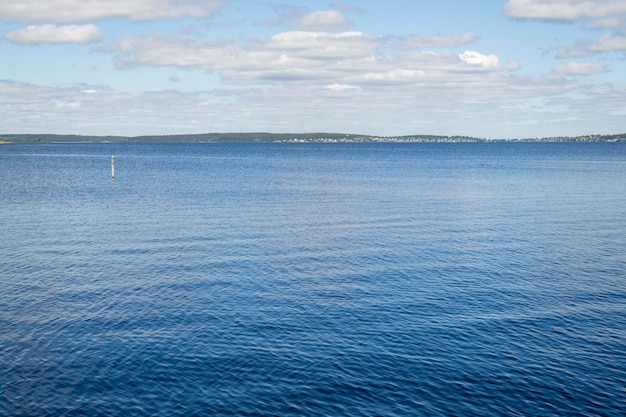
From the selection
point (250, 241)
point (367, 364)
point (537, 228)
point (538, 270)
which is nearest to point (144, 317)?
point (367, 364)

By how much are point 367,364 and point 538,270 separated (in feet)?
90.0

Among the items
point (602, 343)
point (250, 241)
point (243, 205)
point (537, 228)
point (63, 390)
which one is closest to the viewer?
point (63, 390)

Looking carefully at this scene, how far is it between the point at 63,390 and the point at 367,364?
1713 cm

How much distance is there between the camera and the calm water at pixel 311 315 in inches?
1190

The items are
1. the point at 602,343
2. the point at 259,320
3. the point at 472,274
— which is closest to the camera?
the point at 602,343

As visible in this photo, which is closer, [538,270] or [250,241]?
[538,270]

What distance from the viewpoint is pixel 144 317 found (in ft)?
134

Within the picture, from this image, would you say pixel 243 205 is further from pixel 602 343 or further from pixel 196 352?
pixel 602 343

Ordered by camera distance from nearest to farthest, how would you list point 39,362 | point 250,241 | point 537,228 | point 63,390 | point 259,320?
point 63,390
point 39,362
point 259,320
point 250,241
point 537,228

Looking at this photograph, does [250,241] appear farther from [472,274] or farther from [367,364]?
[367,364]

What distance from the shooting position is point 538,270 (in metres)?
53.9

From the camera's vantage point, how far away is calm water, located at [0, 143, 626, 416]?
1190 inches

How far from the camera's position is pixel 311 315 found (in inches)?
1639

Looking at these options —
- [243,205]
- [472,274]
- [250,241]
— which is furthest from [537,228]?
[243,205]
